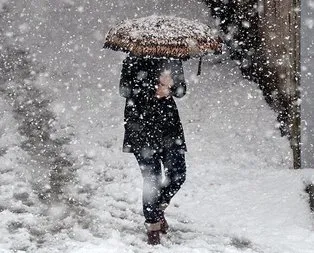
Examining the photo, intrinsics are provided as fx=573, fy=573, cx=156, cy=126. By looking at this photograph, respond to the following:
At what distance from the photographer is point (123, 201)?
6.45 meters

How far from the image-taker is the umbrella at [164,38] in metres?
4.93

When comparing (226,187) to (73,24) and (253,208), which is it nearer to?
(253,208)

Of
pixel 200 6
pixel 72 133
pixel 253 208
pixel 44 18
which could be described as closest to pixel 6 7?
pixel 44 18

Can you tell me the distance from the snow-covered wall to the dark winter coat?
2.12 metres

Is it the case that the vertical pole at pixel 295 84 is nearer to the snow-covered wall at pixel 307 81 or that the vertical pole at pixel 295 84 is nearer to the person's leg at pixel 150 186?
the snow-covered wall at pixel 307 81

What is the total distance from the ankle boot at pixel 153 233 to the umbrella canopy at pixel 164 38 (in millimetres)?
1566

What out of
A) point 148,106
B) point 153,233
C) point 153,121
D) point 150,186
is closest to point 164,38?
point 148,106

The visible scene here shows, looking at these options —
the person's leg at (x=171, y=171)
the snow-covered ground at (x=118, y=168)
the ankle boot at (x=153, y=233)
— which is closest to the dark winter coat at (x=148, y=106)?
the person's leg at (x=171, y=171)

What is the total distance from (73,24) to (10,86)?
376 centimetres

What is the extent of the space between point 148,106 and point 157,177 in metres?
0.67

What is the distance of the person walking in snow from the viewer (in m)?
5.12

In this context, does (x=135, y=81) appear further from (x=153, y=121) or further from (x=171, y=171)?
(x=171, y=171)

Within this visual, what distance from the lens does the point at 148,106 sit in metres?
5.16

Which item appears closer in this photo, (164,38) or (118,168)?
(164,38)
